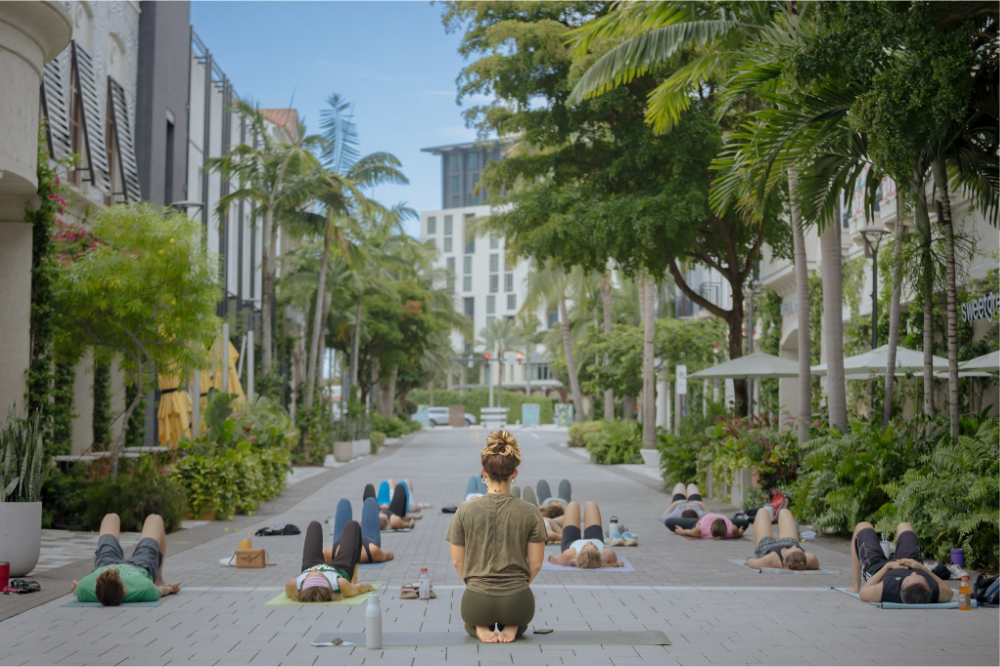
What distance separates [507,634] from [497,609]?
0.21 meters

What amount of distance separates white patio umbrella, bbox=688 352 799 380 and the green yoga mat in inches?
468

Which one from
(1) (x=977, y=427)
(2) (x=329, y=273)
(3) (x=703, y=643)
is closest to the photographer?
(3) (x=703, y=643)

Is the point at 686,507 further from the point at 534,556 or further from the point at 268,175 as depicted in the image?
the point at 268,175

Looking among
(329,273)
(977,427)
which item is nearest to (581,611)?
(977,427)

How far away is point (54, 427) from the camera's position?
43.4 ft

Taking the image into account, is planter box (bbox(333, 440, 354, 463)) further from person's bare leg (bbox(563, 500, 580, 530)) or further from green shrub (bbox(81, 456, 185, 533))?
person's bare leg (bbox(563, 500, 580, 530))

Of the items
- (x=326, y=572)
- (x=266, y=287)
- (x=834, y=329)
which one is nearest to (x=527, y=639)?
(x=326, y=572)

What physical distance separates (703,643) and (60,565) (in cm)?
680

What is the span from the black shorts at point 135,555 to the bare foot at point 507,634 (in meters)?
3.38

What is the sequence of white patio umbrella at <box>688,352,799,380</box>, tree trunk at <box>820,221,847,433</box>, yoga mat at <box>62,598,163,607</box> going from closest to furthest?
yoga mat at <box>62,598,163,607</box> < tree trunk at <box>820,221,847,433</box> < white patio umbrella at <box>688,352,799,380</box>

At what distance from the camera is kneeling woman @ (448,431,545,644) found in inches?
238

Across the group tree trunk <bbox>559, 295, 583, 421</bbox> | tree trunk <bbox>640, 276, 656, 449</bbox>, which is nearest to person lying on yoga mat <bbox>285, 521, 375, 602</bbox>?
tree trunk <bbox>640, 276, 656, 449</bbox>

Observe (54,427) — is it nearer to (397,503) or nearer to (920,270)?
(397,503)

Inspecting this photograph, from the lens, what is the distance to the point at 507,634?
6.28 metres
